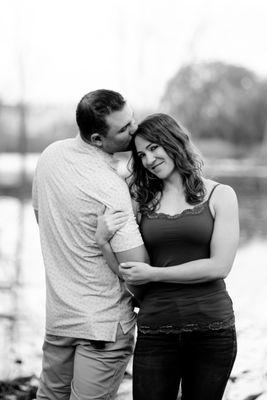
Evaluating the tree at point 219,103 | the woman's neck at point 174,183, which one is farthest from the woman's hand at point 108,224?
the tree at point 219,103

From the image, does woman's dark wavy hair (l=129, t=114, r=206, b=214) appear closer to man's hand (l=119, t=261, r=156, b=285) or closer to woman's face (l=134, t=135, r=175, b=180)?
woman's face (l=134, t=135, r=175, b=180)

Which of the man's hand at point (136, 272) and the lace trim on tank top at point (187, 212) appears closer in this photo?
the man's hand at point (136, 272)

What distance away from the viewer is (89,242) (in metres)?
2.28

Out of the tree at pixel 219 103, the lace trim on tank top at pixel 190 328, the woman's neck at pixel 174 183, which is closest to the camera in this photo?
the lace trim on tank top at pixel 190 328

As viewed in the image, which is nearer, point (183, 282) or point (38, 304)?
point (183, 282)

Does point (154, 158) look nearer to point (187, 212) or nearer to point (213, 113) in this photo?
point (187, 212)

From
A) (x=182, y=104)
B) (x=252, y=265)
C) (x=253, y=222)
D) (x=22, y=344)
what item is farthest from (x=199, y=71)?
(x=22, y=344)

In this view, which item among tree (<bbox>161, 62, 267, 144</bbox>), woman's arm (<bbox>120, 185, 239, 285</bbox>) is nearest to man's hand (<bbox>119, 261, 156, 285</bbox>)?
woman's arm (<bbox>120, 185, 239, 285</bbox>)

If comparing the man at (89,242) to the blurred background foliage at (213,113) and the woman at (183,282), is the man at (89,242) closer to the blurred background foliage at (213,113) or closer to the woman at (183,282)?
the woman at (183,282)

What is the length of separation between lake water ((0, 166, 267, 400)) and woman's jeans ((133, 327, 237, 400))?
58.1 inches

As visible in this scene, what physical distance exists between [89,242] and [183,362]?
0.52 meters

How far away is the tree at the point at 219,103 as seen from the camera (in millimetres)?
35375

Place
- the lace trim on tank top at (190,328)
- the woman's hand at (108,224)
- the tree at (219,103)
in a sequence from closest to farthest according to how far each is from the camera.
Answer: the woman's hand at (108,224)
the lace trim on tank top at (190,328)
the tree at (219,103)

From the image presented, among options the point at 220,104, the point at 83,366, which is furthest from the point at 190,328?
the point at 220,104
